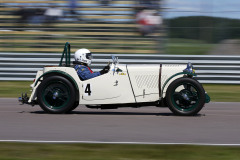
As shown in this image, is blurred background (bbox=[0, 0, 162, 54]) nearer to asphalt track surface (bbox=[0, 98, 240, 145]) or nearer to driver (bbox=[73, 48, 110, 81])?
asphalt track surface (bbox=[0, 98, 240, 145])

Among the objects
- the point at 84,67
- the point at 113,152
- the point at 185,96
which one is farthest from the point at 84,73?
the point at 113,152

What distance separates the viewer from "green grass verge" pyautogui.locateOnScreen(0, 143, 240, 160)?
5305 mm

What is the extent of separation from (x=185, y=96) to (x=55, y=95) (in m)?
2.21

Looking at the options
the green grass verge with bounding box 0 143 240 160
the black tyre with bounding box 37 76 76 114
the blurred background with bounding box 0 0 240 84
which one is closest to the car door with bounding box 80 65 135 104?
the black tyre with bounding box 37 76 76 114

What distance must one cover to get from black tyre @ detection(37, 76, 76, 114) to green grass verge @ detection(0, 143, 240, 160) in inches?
107

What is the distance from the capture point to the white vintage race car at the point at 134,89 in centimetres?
838

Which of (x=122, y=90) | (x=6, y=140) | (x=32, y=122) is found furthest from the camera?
(x=122, y=90)

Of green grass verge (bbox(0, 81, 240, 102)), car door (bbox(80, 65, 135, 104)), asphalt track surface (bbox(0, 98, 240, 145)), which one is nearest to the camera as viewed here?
asphalt track surface (bbox(0, 98, 240, 145))

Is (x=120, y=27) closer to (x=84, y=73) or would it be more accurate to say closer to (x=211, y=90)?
(x=211, y=90)

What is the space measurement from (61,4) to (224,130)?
31.0ft

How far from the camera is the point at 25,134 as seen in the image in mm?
6723

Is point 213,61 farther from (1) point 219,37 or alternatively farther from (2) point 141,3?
(2) point 141,3

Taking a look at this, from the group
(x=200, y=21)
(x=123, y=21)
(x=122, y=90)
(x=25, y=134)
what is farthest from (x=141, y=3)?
(x=25, y=134)

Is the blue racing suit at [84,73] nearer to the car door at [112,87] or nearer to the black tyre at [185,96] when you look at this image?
the car door at [112,87]
